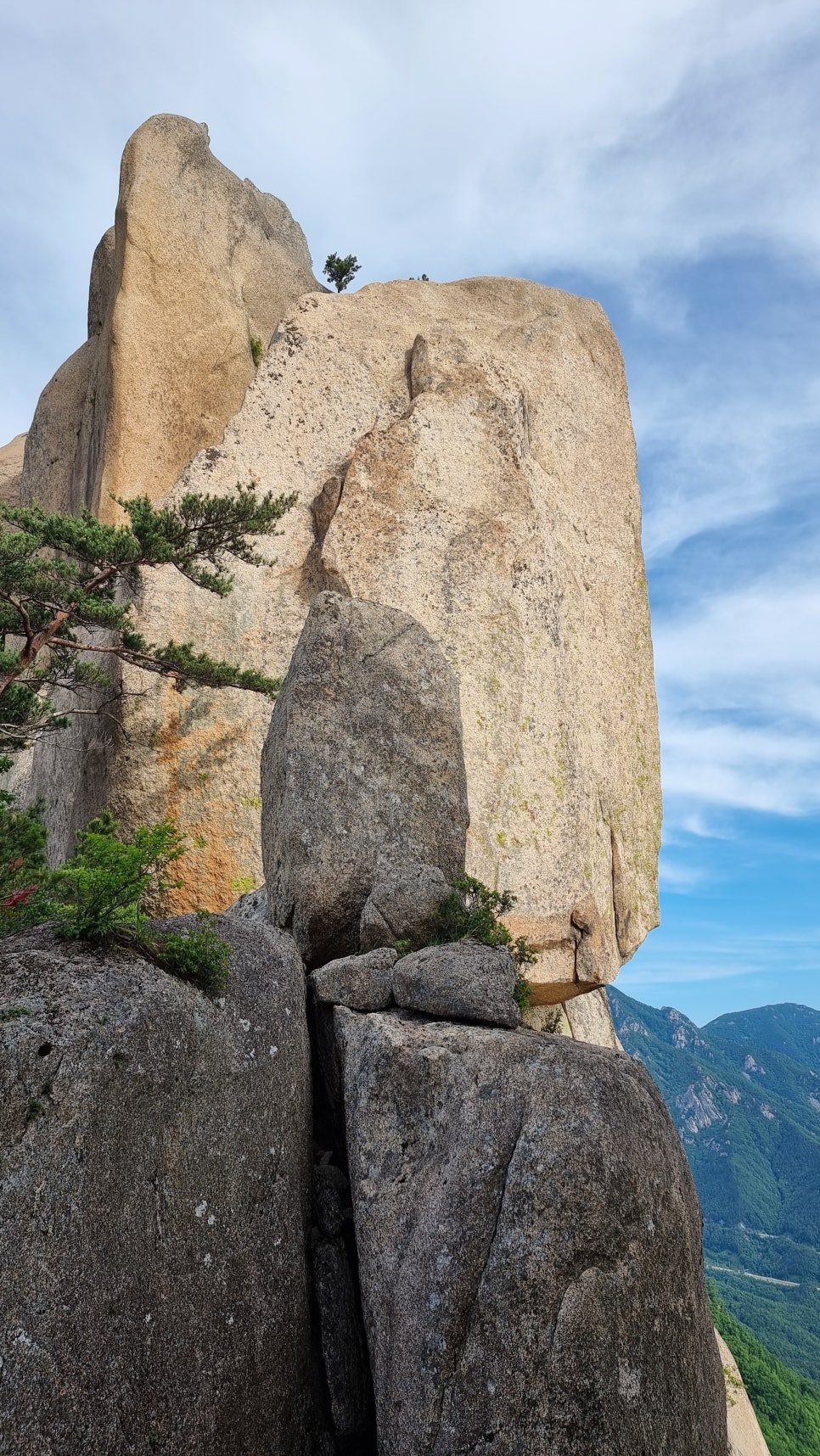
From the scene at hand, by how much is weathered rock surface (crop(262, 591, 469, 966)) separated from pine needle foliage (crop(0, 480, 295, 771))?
4.99 metres

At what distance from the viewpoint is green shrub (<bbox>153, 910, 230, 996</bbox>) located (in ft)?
23.7

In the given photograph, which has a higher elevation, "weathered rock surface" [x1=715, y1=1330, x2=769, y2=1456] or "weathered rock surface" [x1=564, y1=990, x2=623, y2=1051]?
"weathered rock surface" [x1=564, y1=990, x2=623, y2=1051]

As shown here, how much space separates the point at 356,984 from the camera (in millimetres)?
8938

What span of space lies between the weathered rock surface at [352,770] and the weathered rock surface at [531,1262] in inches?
128

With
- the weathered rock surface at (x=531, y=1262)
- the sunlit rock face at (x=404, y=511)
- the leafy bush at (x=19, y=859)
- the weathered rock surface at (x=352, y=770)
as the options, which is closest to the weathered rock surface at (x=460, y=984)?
the weathered rock surface at (x=531, y=1262)

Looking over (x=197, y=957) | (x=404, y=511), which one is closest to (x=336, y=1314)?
(x=197, y=957)

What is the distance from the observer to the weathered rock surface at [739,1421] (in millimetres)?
19156

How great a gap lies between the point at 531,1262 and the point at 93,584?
43.3ft

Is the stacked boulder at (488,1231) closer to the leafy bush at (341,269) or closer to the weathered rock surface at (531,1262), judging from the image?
the weathered rock surface at (531,1262)

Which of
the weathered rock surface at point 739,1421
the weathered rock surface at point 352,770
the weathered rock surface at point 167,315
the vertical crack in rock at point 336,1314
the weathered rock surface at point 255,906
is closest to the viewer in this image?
the vertical crack in rock at point 336,1314

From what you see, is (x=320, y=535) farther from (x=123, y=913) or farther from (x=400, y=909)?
(x=123, y=913)

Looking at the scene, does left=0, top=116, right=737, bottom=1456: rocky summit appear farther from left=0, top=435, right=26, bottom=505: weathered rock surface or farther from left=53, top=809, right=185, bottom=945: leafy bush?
left=0, top=435, right=26, bottom=505: weathered rock surface

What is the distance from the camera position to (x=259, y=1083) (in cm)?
750

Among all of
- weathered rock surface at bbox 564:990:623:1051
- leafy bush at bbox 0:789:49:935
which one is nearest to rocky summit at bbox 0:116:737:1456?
weathered rock surface at bbox 564:990:623:1051
